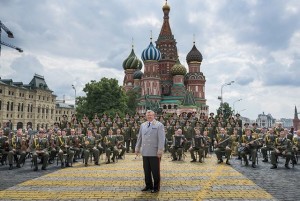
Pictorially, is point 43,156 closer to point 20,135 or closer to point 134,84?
point 20,135

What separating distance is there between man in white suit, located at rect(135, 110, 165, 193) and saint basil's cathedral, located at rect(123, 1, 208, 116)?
64791 millimetres

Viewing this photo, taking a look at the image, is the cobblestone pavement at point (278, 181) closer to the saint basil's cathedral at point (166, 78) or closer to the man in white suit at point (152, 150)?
the man in white suit at point (152, 150)

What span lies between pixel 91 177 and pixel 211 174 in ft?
14.7

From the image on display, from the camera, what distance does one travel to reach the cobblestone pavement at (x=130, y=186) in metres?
7.71

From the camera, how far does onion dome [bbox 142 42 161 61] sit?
79812 millimetres

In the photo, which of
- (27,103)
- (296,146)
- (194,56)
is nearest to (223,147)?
(296,146)

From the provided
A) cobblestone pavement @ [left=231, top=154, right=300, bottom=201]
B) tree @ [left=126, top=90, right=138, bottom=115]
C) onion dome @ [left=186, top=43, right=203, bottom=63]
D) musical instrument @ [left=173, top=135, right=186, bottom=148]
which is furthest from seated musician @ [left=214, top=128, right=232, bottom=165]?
onion dome @ [left=186, top=43, right=203, bottom=63]

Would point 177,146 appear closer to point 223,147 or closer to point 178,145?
point 178,145

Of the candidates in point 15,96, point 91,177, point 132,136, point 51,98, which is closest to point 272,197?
point 91,177

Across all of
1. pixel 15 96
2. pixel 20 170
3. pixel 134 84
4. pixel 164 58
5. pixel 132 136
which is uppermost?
pixel 164 58

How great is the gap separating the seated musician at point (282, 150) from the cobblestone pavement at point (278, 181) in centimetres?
59

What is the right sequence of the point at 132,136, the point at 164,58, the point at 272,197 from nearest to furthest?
the point at 272,197, the point at 132,136, the point at 164,58

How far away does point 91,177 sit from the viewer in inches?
417

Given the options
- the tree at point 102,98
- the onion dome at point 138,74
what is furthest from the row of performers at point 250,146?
the onion dome at point 138,74
